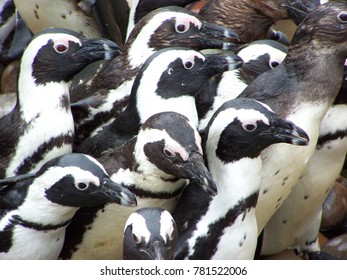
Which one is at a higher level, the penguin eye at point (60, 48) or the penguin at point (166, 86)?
the penguin eye at point (60, 48)

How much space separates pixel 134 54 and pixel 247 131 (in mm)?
909

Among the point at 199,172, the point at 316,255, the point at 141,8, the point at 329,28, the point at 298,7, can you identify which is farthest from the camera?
the point at 141,8

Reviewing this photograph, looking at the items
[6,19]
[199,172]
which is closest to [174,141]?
[199,172]

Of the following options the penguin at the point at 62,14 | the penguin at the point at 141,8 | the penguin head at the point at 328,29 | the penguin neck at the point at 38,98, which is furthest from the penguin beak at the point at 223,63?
the penguin at the point at 62,14

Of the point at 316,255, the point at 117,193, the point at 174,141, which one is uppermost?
the point at 174,141

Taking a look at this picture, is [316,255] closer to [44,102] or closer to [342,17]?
[342,17]

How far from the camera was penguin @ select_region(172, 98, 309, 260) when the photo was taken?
4.12 meters

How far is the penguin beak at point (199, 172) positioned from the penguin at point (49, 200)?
21 cm

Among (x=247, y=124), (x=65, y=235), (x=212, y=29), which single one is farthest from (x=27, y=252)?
(x=212, y=29)

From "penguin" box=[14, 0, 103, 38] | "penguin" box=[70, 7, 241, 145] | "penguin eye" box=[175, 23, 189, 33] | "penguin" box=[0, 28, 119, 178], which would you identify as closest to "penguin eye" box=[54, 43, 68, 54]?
"penguin" box=[0, 28, 119, 178]

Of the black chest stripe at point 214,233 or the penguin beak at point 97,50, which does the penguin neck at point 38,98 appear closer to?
the penguin beak at point 97,50

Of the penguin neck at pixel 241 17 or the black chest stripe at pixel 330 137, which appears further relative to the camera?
the penguin neck at pixel 241 17

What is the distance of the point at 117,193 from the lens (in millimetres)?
4051

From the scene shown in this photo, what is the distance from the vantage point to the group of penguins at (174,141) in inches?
161
